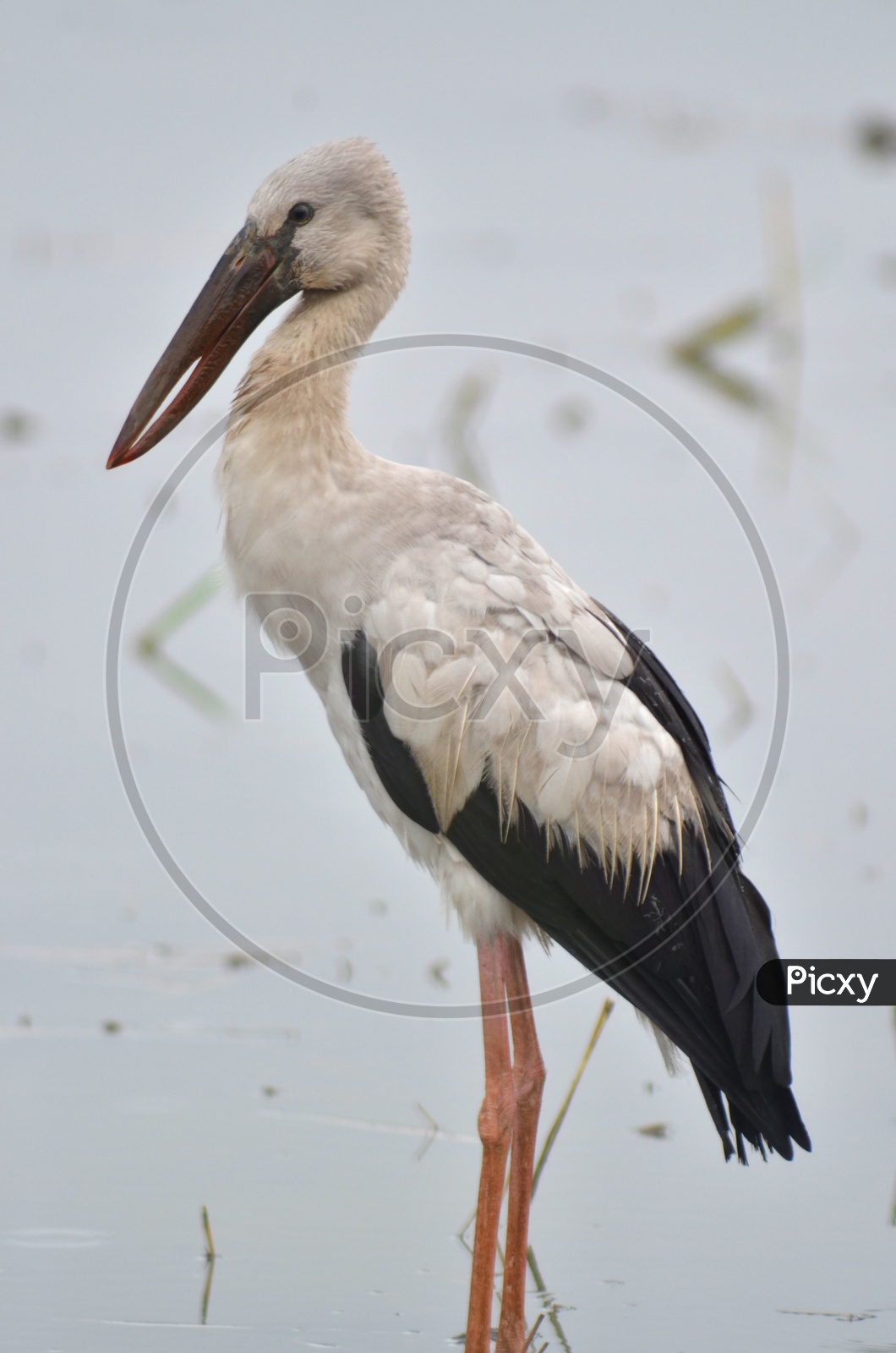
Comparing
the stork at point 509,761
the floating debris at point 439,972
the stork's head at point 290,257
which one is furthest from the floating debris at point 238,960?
the stork's head at point 290,257

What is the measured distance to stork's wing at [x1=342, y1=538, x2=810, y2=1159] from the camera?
470 centimetres

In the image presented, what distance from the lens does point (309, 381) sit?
5020 millimetres

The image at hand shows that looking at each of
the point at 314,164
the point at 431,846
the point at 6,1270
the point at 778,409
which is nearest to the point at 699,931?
the point at 431,846

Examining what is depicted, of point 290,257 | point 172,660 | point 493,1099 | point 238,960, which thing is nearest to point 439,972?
point 238,960

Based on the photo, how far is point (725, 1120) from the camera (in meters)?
4.90

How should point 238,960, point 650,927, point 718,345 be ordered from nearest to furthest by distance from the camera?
point 650,927, point 238,960, point 718,345

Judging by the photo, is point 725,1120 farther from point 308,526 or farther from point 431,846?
point 308,526

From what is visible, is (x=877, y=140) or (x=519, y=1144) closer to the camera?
(x=519, y=1144)

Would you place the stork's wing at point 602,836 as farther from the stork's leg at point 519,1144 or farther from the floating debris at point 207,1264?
the floating debris at point 207,1264

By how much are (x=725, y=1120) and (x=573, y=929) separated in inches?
24.1

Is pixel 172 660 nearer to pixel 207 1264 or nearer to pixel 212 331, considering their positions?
pixel 212 331

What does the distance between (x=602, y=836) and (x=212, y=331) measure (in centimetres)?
168

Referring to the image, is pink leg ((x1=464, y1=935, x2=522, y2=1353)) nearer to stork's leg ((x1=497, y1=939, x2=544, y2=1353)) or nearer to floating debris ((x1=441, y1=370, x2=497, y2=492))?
stork's leg ((x1=497, y1=939, x2=544, y2=1353))

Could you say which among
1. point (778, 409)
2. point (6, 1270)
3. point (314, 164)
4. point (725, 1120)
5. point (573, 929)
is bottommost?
point (6, 1270)
